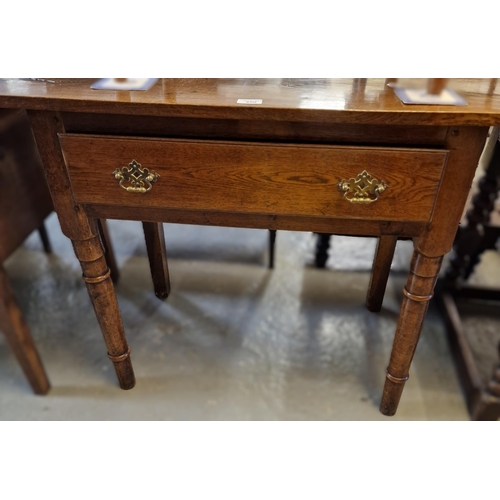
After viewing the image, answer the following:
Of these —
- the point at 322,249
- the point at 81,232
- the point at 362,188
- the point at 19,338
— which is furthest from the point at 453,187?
the point at 19,338

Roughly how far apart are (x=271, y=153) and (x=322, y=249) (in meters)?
0.80

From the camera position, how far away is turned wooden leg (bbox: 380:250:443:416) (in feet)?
2.69

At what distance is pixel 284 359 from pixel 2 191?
0.83 m

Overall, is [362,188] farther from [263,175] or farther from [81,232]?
[81,232]

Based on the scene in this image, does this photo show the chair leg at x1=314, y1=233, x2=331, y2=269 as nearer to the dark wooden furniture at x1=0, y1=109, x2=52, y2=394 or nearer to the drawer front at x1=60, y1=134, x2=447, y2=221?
the drawer front at x1=60, y1=134, x2=447, y2=221

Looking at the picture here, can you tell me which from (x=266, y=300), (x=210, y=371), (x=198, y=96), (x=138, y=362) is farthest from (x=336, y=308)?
(x=198, y=96)

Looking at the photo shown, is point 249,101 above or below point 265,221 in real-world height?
above

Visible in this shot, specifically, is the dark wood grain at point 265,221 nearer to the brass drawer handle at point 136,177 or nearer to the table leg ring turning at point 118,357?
the brass drawer handle at point 136,177

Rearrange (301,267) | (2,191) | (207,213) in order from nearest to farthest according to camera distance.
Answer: (207,213) < (2,191) < (301,267)

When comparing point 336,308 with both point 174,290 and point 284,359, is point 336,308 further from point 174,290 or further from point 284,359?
point 174,290

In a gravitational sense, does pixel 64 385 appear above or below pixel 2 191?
below

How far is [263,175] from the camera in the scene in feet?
2.43

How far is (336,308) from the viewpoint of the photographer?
4.47ft

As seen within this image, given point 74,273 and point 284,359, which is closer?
point 284,359
